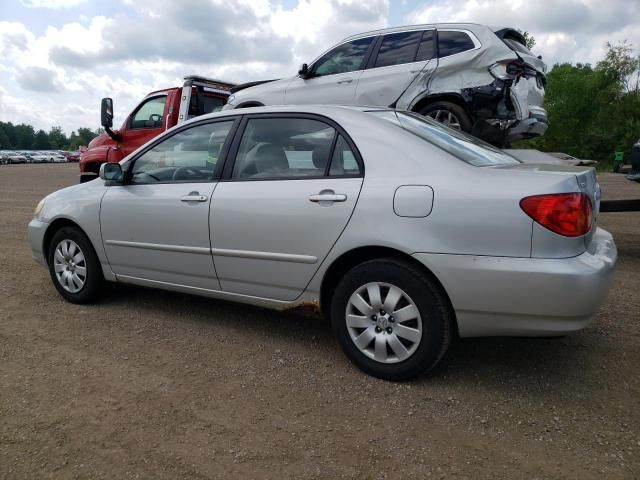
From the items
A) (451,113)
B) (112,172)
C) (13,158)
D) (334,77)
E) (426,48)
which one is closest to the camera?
(112,172)

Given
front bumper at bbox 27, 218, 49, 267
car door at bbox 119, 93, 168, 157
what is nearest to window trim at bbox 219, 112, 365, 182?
front bumper at bbox 27, 218, 49, 267

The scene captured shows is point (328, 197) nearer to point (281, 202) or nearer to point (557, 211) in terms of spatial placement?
point (281, 202)

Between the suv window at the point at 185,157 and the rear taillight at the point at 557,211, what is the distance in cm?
213

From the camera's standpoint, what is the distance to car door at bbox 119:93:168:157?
28.3 ft

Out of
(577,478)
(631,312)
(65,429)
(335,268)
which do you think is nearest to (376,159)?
(335,268)

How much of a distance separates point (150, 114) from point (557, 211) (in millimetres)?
7662

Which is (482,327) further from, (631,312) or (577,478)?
(631,312)

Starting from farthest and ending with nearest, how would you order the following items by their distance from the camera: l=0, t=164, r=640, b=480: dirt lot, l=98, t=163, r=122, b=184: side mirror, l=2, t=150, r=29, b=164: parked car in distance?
l=2, t=150, r=29, b=164: parked car in distance < l=98, t=163, r=122, b=184: side mirror < l=0, t=164, r=640, b=480: dirt lot

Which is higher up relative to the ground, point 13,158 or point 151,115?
point 151,115

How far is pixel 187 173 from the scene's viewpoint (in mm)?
3859

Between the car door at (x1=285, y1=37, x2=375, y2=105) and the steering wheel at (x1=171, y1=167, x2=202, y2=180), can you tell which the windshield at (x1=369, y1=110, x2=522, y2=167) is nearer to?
the steering wheel at (x1=171, y1=167, x2=202, y2=180)

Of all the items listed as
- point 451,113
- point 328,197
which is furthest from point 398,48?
point 328,197

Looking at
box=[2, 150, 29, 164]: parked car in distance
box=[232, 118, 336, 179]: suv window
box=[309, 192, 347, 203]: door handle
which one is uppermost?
box=[232, 118, 336, 179]: suv window

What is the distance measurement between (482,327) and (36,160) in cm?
7162
